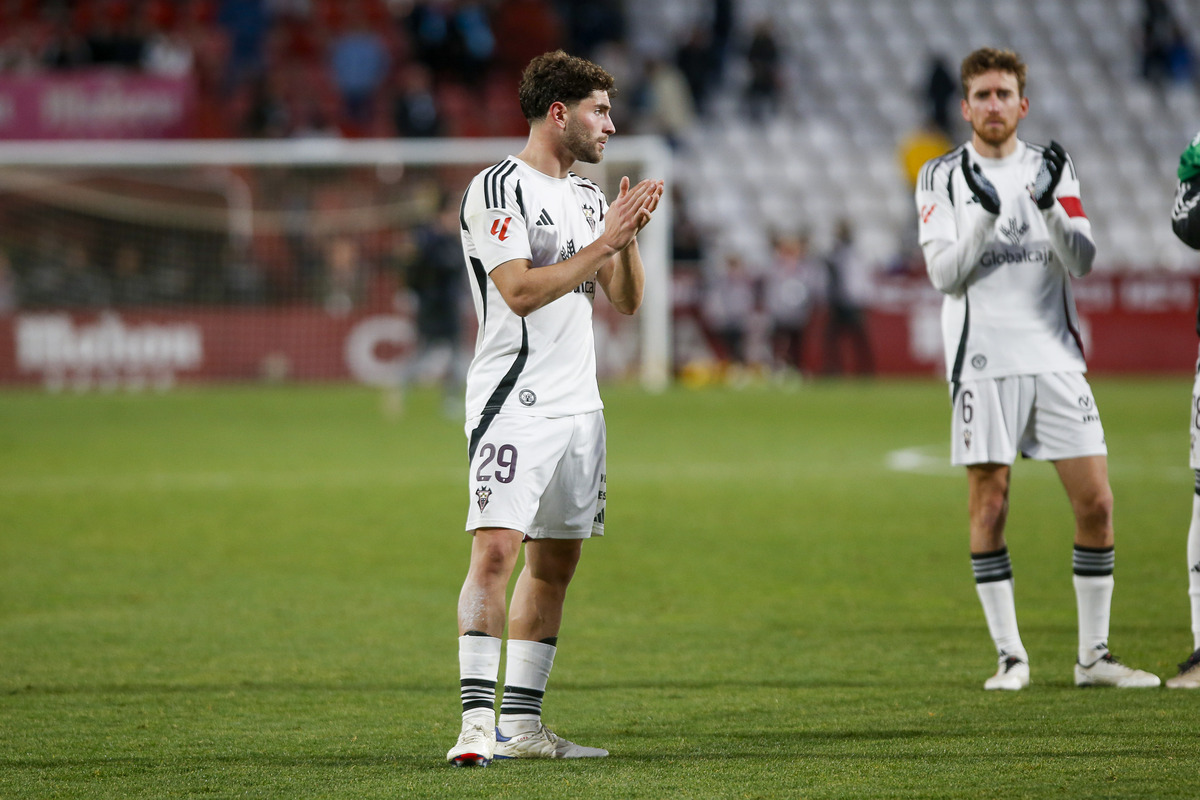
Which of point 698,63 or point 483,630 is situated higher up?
point 698,63

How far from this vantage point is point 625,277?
188 inches

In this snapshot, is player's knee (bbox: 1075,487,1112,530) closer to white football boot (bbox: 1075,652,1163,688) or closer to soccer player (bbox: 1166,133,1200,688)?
soccer player (bbox: 1166,133,1200,688)

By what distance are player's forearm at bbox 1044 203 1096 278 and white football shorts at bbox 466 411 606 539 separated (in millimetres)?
1922

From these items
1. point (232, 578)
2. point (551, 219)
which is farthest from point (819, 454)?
point (551, 219)

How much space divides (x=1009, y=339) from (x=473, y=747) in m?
2.63

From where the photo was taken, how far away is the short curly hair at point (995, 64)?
563cm

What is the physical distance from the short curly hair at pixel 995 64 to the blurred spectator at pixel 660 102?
2078 cm

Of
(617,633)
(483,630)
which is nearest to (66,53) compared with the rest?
(617,633)

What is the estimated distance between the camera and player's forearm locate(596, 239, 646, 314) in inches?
186

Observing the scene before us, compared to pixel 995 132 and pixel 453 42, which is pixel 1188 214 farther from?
pixel 453 42

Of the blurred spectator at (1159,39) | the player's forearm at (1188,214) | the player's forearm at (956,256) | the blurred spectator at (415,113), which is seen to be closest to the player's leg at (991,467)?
the player's forearm at (956,256)

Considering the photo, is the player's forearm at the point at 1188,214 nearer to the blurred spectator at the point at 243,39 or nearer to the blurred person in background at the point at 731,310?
the blurred person in background at the point at 731,310

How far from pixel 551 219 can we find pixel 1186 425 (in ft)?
42.3

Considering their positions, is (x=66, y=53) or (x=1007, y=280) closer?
(x=1007, y=280)
